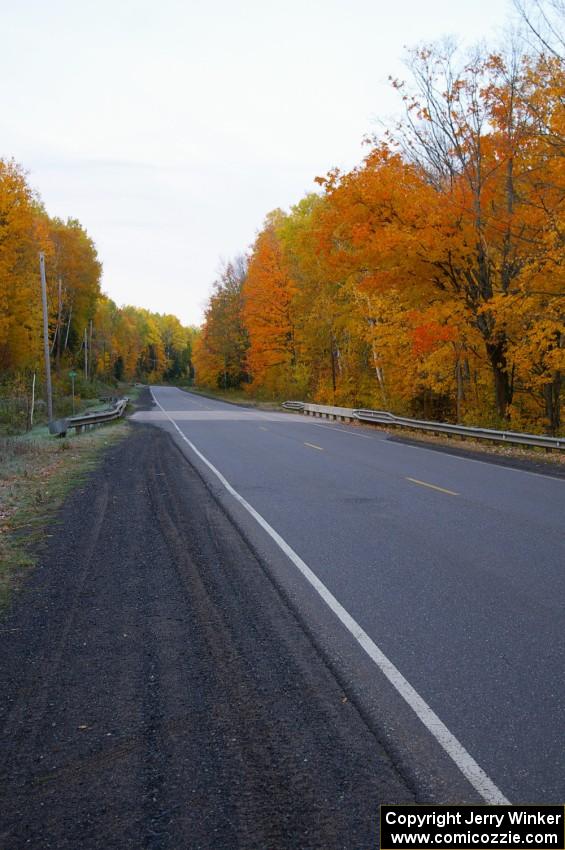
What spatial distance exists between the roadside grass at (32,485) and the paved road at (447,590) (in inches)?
112

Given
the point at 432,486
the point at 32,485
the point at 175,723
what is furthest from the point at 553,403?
the point at 175,723

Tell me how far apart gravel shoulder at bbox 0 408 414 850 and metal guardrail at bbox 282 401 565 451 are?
1465 cm

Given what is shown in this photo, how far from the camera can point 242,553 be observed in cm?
824

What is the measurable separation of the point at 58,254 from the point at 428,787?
212 feet

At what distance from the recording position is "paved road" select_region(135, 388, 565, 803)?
3.96m

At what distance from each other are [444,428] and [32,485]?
16.1 metres

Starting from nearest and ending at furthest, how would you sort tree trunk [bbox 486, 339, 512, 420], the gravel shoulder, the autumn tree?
the gravel shoulder < tree trunk [bbox 486, 339, 512, 420] < the autumn tree

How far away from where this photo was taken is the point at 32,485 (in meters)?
13.9

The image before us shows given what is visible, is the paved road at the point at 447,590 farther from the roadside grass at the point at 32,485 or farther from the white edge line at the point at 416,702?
the roadside grass at the point at 32,485

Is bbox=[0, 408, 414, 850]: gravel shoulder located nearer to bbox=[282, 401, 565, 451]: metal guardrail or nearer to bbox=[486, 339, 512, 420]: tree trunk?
bbox=[282, 401, 565, 451]: metal guardrail

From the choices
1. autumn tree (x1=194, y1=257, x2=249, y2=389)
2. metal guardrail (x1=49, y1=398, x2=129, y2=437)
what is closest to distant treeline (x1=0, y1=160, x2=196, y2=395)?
metal guardrail (x1=49, y1=398, x2=129, y2=437)

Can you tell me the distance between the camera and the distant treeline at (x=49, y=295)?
3922 cm

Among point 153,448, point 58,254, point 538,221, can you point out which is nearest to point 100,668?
point 153,448

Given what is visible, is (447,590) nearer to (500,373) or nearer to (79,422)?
(500,373)
